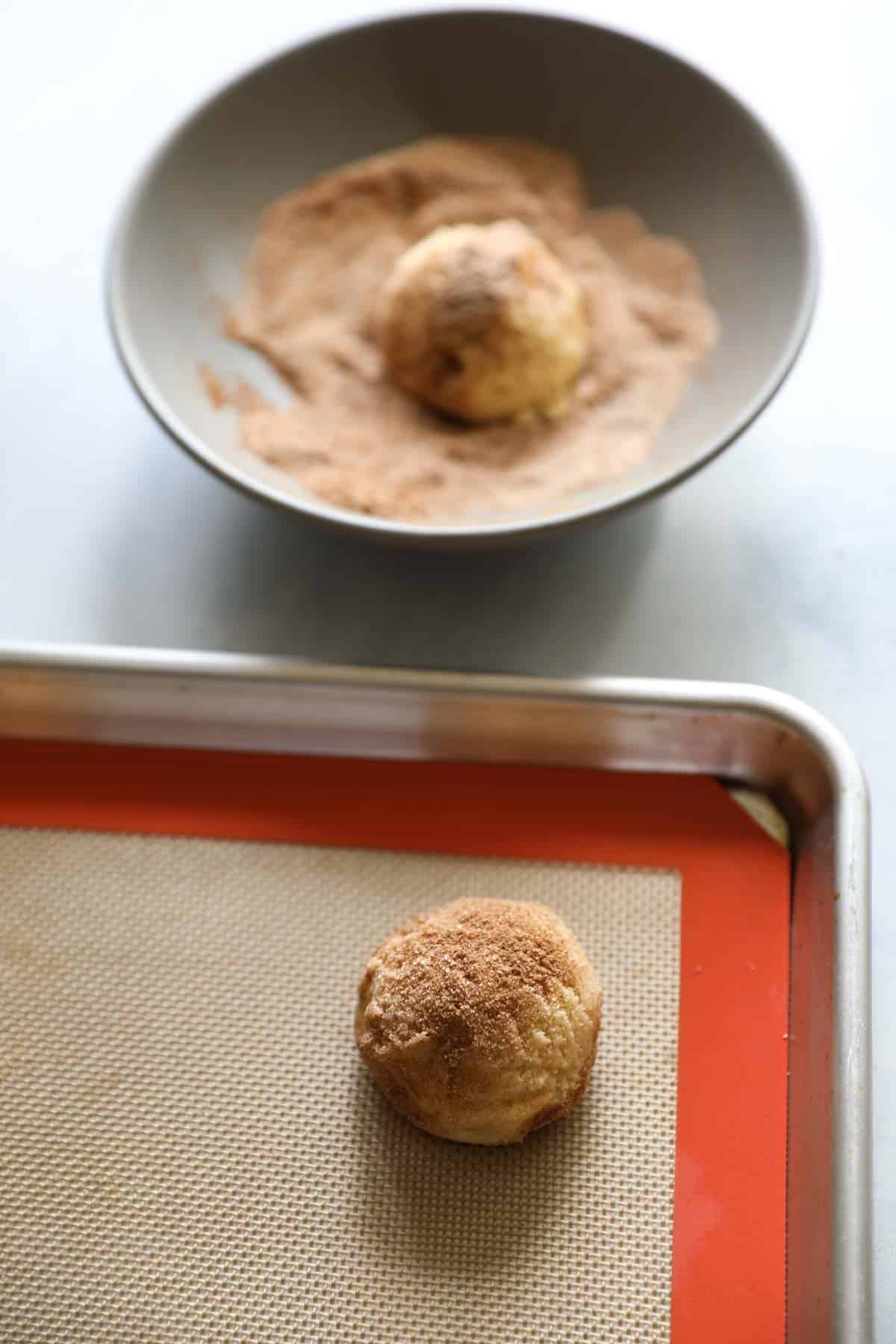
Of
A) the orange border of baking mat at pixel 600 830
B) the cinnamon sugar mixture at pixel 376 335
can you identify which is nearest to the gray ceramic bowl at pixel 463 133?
the cinnamon sugar mixture at pixel 376 335

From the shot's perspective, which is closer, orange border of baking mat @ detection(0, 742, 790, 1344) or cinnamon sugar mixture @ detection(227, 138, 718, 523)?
orange border of baking mat @ detection(0, 742, 790, 1344)

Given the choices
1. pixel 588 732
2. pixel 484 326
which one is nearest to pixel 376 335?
pixel 484 326

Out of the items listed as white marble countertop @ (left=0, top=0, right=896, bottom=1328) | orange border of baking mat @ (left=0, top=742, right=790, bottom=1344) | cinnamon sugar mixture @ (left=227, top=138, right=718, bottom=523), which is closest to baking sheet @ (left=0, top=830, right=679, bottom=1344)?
orange border of baking mat @ (left=0, top=742, right=790, bottom=1344)

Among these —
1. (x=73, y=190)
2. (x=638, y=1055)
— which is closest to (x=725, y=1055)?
(x=638, y=1055)

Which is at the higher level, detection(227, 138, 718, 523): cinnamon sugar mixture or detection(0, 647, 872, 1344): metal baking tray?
detection(227, 138, 718, 523): cinnamon sugar mixture

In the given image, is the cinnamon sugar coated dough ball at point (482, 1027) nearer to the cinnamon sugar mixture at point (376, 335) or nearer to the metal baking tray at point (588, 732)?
the metal baking tray at point (588, 732)

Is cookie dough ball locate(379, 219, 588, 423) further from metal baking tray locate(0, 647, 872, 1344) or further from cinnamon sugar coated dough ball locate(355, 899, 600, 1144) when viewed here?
cinnamon sugar coated dough ball locate(355, 899, 600, 1144)

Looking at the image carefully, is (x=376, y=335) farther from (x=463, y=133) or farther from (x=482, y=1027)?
(x=482, y=1027)
